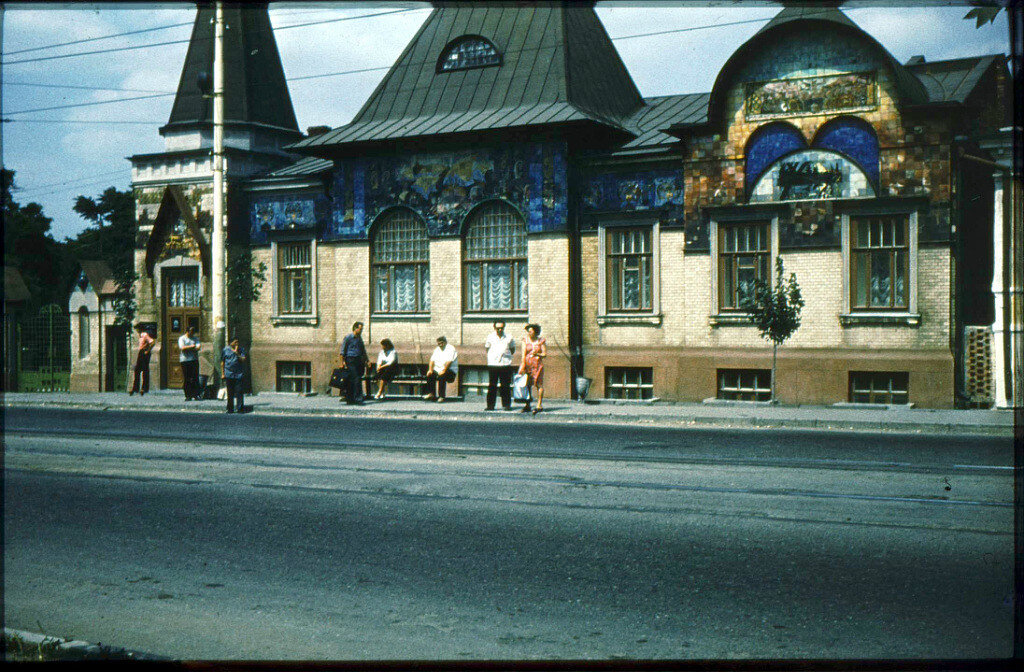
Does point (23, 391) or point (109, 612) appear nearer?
point (109, 612)

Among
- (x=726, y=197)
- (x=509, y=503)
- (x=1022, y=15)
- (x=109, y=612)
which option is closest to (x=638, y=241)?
(x=726, y=197)

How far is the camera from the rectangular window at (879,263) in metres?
21.2

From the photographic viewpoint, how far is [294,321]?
28375mm

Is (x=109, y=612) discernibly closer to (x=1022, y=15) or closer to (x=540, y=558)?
(x=540, y=558)

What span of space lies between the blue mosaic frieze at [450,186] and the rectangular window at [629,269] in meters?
1.34

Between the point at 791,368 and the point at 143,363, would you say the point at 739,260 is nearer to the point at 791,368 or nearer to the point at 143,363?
the point at 791,368

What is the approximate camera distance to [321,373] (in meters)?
27.8

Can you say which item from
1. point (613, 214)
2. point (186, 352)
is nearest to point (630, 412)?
point (613, 214)

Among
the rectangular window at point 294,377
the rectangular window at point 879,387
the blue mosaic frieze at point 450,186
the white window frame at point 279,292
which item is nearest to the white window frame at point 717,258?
the rectangular window at point 879,387

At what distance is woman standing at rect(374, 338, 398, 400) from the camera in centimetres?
2519

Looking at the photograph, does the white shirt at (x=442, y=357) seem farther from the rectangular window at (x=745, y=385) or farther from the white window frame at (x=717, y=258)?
the rectangular window at (x=745, y=385)

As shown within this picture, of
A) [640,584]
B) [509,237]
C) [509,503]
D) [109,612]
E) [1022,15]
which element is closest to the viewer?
[1022,15]

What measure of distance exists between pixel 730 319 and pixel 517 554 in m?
16.4

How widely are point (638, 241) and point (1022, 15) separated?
20.9 metres
